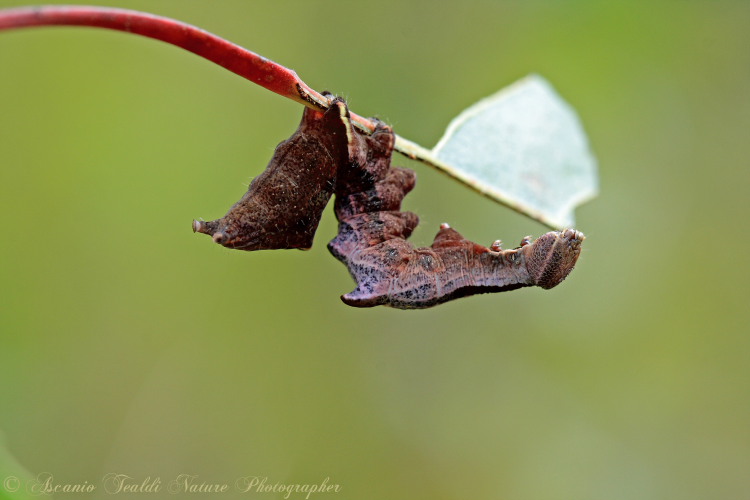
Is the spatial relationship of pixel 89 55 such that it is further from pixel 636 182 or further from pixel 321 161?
pixel 636 182

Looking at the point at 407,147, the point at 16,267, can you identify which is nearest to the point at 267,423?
the point at 16,267

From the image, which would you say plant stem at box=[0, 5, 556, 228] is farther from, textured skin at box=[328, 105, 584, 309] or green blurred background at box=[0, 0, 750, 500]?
green blurred background at box=[0, 0, 750, 500]

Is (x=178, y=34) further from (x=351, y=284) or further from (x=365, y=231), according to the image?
(x=351, y=284)

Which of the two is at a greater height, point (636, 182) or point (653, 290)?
point (636, 182)

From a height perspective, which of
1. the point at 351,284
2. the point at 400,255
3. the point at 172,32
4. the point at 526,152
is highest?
the point at 526,152

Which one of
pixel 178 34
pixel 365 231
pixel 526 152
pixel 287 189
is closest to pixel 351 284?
pixel 526 152

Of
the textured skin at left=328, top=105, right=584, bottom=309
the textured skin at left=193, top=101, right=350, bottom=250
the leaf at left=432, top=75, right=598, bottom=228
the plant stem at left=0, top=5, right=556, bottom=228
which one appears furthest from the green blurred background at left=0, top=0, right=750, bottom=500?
the plant stem at left=0, top=5, right=556, bottom=228

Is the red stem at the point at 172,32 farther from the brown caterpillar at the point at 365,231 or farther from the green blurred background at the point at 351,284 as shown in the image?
the green blurred background at the point at 351,284
